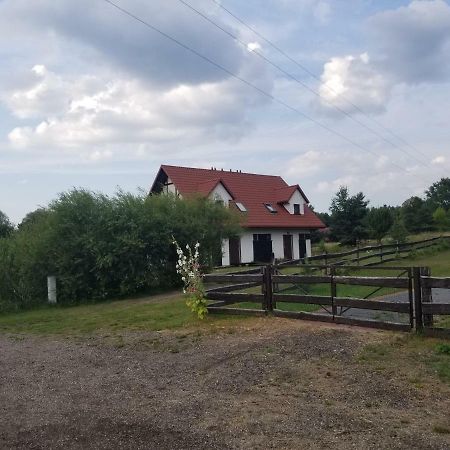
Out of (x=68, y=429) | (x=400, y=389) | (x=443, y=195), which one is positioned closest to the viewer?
(x=68, y=429)

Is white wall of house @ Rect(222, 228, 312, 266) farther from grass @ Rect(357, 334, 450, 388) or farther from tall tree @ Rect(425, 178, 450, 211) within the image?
tall tree @ Rect(425, 178, 450, 211)

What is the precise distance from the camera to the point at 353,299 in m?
9.71

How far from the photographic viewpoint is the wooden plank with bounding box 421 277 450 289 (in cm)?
830

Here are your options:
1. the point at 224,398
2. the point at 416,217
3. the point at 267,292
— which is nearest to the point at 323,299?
the point at 267,292

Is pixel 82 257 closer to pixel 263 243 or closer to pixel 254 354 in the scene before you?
pixel 254 354

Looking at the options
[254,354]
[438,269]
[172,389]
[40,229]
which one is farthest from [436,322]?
[40,229]


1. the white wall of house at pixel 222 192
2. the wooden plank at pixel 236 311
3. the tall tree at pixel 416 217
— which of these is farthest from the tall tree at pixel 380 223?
the wooden plank at pixel 236 311

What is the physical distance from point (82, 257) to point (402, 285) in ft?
49.9

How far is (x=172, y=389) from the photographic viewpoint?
6.73 m

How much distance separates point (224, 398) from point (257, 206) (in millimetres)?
33644

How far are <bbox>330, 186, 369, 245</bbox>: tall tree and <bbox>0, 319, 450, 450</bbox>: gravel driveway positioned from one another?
5119 centimetres

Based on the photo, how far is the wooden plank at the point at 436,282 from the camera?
8305 millimetres

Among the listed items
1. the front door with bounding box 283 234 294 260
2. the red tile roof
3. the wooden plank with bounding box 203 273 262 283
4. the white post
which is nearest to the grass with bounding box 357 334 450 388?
the wooden plank with bounding box 203 273 262 283

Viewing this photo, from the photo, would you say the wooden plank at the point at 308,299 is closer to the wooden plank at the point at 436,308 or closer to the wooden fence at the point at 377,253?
the wooden plank at the point at 436,308
